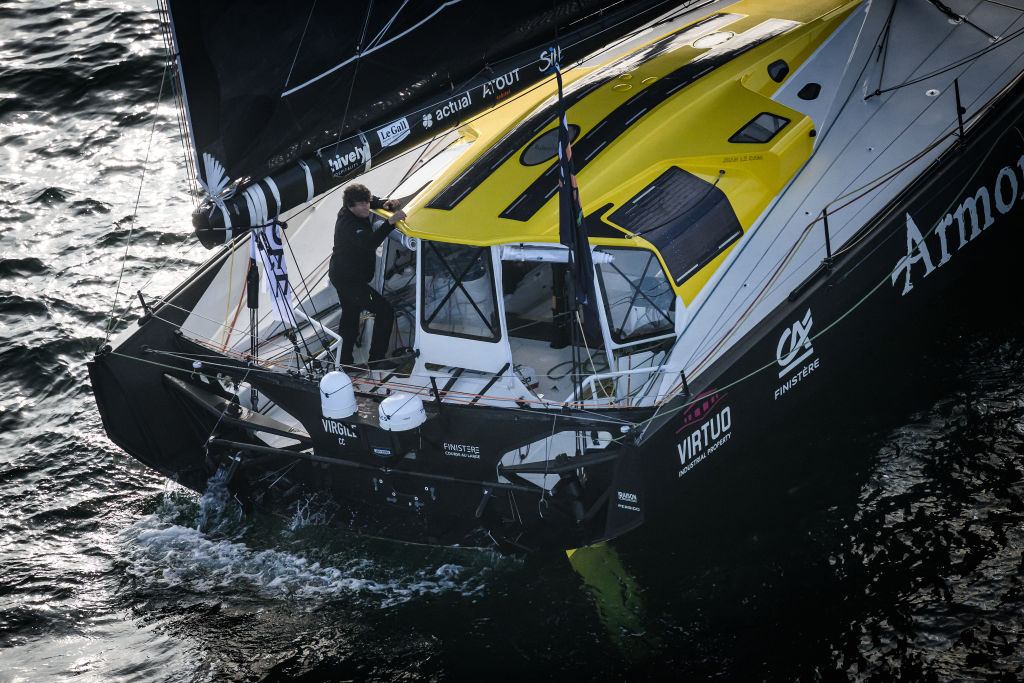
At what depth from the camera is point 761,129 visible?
24.8 ft

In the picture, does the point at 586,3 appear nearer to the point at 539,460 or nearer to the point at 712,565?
the point at 539,460

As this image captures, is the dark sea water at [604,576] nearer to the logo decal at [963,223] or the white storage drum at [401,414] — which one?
the logo decal at [963,223]

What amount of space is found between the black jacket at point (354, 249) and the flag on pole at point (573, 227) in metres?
1.63

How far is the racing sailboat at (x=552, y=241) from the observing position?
6.09 m

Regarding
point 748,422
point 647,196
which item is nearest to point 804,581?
point 748,422

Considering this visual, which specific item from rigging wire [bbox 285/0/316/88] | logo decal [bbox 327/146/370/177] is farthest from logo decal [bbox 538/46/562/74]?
rigging wire [bbox 285/0/316/88]

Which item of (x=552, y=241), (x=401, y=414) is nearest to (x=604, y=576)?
(x=401, y=414)

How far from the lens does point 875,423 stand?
7652 mm

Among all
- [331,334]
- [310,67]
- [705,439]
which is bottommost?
[705,439]

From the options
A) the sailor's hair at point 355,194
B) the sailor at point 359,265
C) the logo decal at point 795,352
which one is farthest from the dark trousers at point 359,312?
the logo decal at point 795,352

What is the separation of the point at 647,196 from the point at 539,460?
184 centimetres

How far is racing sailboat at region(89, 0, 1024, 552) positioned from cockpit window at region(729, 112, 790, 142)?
0.02m

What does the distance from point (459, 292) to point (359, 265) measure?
27.4 inches

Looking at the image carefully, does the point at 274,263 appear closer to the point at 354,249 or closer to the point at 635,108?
the point at 354,249
